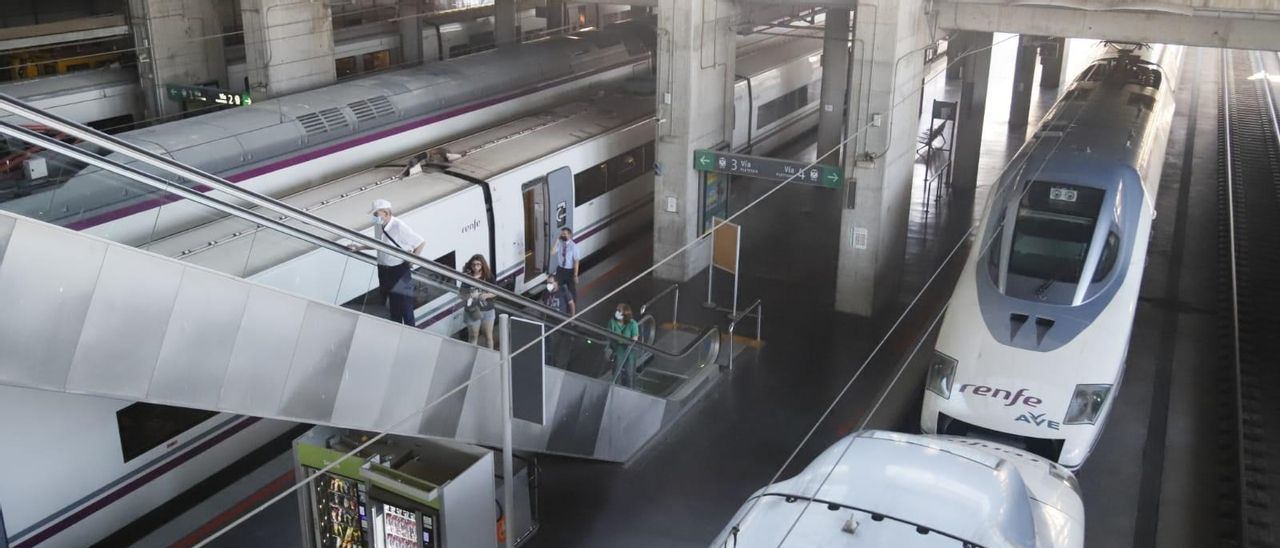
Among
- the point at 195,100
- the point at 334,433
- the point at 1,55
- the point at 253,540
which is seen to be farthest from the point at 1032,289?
the point at 1,55

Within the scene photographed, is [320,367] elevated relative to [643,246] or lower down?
elevated

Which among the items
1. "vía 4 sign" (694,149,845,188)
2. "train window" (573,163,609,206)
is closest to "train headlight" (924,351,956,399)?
"vía 4 sign" (694,149,845,188)

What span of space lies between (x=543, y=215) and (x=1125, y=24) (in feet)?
28.6

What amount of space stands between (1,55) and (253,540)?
14.9 metres

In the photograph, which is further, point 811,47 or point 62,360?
point 811,47

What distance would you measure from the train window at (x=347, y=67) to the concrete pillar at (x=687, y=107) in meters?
8.88

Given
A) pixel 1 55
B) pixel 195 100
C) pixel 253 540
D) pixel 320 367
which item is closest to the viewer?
pixel 320 367

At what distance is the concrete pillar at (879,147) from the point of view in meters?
15.2

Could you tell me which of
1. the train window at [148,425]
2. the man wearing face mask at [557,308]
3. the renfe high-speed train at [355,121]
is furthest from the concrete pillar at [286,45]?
the train window at [148,425]

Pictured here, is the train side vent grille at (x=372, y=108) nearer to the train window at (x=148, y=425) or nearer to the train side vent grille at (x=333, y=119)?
the train side vent grille at (x=333, y=119)

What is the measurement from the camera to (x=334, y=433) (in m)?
9.21

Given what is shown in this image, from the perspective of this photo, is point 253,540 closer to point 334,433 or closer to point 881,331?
point 334,433

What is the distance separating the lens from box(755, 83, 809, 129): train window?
22.9 metres

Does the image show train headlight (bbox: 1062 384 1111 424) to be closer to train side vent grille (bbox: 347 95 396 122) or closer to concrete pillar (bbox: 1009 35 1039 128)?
train side vent grille (bbox: 347 95 396 122)
